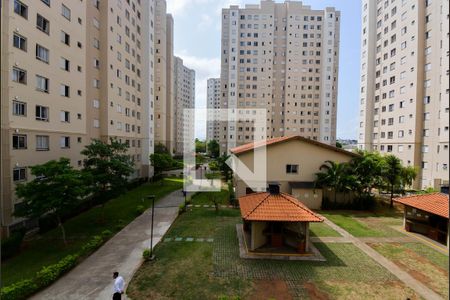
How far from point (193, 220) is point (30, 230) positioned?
497 inches

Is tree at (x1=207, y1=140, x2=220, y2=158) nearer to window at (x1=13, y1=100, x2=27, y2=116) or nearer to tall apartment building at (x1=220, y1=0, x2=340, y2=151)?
tall apartment building at (x1=220, y1=0, x2=340, y2=151)

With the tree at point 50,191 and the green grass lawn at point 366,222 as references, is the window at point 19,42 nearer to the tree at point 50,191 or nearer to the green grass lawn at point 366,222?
the tree at point 50,191

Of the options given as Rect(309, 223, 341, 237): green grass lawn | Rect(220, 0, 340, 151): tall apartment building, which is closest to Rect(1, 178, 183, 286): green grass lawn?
Rect(309, 223, 341, 237): green grass lawn

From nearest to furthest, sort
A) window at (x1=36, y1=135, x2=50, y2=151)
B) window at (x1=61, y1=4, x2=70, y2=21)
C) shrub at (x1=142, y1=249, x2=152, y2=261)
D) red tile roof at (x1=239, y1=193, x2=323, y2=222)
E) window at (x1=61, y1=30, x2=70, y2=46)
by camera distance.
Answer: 1. shrub at (x1=142, y1=249, x2=152, y2=261)
2. red tile roof at (x1=239, y1=193, x2=323, y2=222)
3. window at (x1=36, y1=135, x2=50, y2=151)
4. window at (x1=61, y1=4, x2=70, y2=21)
5. window at (x1=61, y1=30, x2=70, y2=46)

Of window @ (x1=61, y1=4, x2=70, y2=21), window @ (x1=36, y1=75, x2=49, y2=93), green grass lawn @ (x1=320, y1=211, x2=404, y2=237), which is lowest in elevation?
green grass lawn @ (x1=320, y1=211, x2=404, y2=237)

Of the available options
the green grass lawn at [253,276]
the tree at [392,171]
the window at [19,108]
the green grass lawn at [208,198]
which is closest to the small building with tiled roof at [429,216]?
the tree at [392,171]

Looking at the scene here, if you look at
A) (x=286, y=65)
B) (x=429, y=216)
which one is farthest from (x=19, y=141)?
(x=286, y=65)

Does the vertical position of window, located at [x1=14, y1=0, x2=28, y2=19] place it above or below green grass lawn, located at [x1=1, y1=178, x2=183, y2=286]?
above

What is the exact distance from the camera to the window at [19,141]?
18125 mm

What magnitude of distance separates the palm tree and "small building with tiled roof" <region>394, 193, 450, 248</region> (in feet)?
16.3

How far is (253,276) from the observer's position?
493 inches

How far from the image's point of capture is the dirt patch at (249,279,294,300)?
10905mm

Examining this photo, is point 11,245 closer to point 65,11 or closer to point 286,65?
point 65,11

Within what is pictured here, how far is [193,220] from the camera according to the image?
21.5 m
